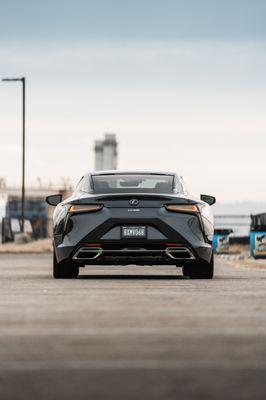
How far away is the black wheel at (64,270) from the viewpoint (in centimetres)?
1672

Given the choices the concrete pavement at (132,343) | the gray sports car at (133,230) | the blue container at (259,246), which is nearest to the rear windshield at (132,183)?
the gray sports car at (133,230)

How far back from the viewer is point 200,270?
1691 centimetres

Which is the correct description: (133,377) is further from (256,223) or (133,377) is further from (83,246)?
(256,223)

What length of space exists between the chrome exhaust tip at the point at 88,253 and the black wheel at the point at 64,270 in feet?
2.32

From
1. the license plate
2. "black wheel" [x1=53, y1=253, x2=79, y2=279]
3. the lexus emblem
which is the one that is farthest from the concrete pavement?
"black wheel" [x1=53, y1=253, x2=79, y2=279]

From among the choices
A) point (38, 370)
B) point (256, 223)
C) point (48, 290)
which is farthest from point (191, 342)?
point (256, 223)

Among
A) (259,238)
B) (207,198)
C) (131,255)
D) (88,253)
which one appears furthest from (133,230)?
(259,238)

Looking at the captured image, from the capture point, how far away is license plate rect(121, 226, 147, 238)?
1592 cm

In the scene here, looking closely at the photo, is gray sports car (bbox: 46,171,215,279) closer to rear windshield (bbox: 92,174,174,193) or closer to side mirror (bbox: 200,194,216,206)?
rear windshield (bbox: 92,174,174,193)

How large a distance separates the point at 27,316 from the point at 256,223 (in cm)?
2184

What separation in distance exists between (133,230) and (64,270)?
61.1 inches

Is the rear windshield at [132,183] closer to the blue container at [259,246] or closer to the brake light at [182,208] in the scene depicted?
the brake light at [182,208]

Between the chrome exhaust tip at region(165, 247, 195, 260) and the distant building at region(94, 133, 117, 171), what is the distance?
476ft

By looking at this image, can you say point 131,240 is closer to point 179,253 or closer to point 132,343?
point 179,253
